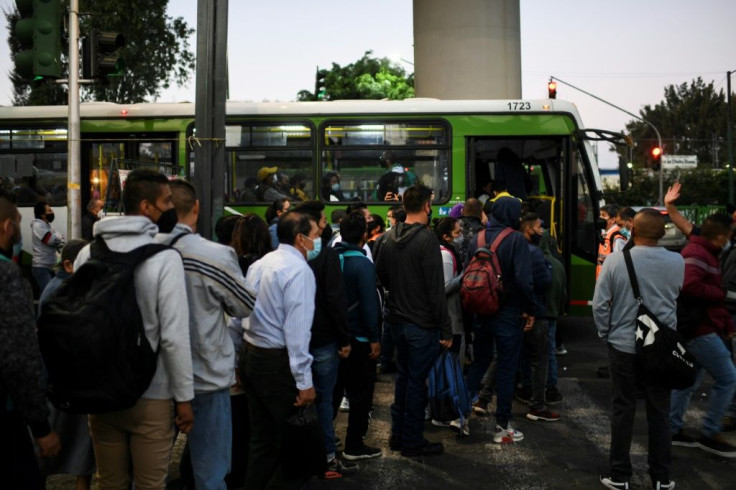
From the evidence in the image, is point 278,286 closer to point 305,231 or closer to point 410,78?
point 305,231

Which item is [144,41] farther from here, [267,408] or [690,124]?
[690,124]

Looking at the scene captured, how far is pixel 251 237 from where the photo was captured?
6.11 m

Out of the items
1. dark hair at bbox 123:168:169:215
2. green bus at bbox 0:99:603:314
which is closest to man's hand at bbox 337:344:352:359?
dark hair at bbox 123:168:169:215

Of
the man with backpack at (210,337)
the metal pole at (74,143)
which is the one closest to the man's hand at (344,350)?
the man with backpack at (210,337)

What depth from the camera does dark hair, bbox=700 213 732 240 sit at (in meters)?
6.83

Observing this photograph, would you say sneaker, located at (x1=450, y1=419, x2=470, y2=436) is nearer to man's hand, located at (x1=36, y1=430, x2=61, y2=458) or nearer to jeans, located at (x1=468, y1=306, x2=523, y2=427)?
jeans, located at (x1=468, y1=306, x2=523, y2=427)

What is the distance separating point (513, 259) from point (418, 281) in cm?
94

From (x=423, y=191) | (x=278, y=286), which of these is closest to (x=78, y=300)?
(x=278, y=286)

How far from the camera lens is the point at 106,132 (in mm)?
13102

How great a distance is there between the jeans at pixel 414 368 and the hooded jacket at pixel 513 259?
812mm

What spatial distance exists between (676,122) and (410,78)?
212ft

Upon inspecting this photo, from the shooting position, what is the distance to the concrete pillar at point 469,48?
77.6ft

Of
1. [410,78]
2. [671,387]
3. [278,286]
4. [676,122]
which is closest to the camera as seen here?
[278,286]

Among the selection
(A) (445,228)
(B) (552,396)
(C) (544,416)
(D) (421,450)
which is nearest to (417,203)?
(A) (445,228)
